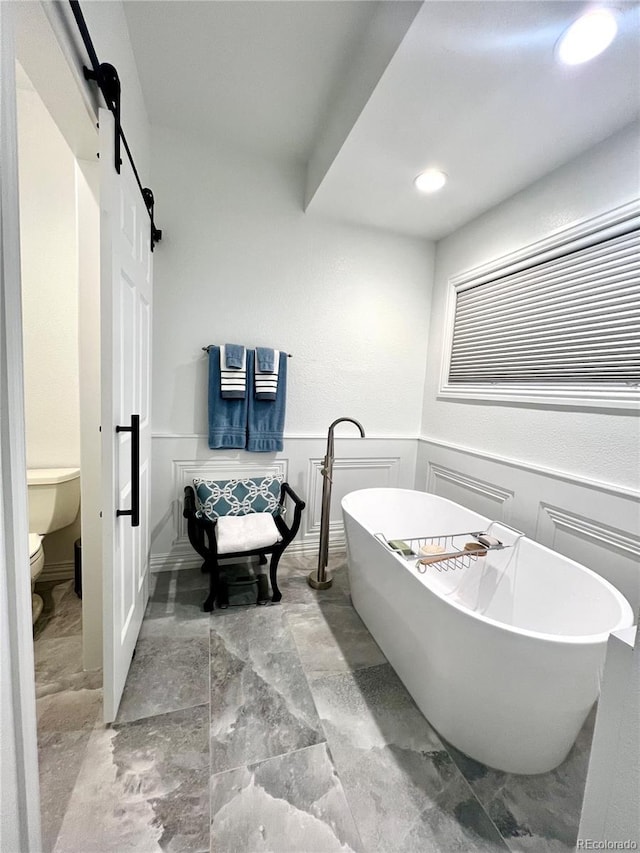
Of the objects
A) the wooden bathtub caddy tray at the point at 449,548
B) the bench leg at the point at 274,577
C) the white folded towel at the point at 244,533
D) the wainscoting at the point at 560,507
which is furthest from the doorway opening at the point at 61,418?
the wainscoting at the point at 560,507

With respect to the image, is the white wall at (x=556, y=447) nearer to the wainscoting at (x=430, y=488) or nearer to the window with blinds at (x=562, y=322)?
the wainscoting at (x=430, y=488)

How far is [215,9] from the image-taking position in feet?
4.57

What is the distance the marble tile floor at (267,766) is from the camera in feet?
3.25

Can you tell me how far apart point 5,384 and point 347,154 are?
190cm

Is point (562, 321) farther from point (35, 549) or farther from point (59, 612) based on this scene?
point (59, 612)

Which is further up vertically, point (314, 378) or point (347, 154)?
point (347, 154)

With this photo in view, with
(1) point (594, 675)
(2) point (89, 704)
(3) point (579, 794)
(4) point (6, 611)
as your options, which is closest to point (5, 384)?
(4) point (6, 611)

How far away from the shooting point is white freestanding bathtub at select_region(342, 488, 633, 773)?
40.9 inches

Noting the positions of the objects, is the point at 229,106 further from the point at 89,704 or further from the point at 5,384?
the point at 89,704

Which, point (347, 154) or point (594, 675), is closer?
point (594, 675)

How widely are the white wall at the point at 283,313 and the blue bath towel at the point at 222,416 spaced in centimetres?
11

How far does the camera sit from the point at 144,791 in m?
1.08

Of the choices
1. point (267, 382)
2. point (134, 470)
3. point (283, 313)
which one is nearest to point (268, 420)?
point (267, 382)

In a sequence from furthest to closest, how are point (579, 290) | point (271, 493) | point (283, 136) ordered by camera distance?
point (271, 493)
point (283, 136)
point (579, 290)
